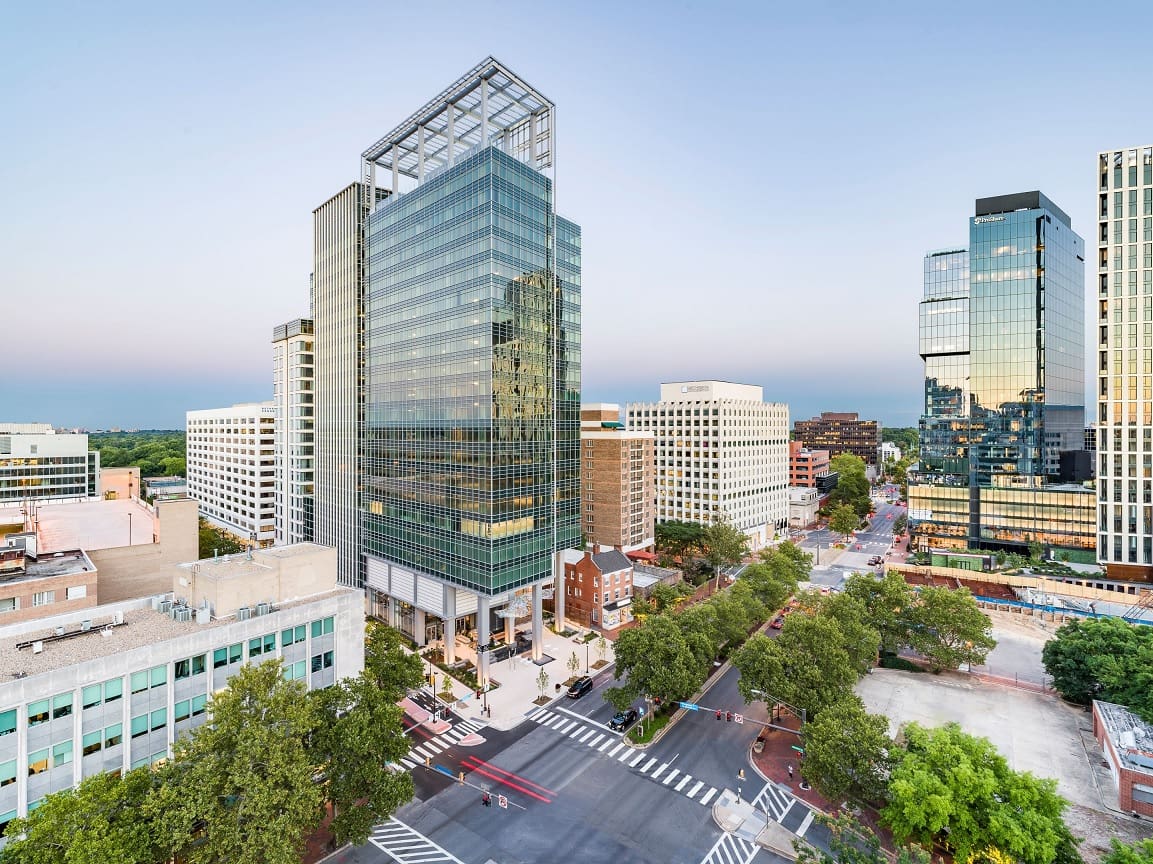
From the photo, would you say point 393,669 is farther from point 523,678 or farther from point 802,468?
point 802,468

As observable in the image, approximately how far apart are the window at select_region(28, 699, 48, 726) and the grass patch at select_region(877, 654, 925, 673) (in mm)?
75700

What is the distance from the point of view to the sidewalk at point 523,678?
54.4 metres

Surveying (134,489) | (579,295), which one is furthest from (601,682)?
(134,489)

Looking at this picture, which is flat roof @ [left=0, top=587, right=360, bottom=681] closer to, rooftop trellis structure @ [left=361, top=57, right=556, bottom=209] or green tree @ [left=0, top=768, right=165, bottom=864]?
green tree @ [left=0, top=768, right=165, bottom=864]

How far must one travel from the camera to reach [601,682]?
2424 inches

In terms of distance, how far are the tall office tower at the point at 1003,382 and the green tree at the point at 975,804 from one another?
88.0 metres

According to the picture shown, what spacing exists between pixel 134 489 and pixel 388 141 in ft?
346

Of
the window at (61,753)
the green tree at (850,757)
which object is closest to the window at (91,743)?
the window at (61,753)

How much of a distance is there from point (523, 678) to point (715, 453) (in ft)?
240

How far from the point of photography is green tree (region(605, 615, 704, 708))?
47.6 m

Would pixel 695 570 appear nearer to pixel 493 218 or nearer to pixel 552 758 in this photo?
pixel 552 758

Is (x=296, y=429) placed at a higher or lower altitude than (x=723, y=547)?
higher

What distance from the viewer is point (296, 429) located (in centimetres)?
9725

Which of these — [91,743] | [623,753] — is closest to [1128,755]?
[623,753]
